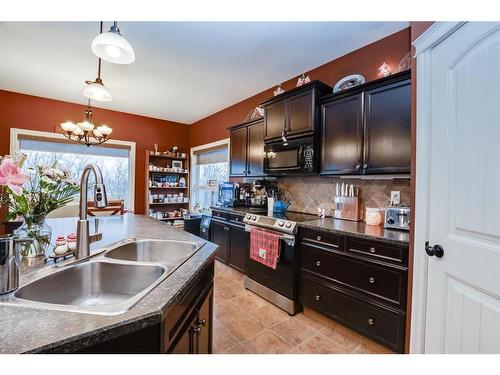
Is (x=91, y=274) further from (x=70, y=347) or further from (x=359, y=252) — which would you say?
(x=359, y=252)

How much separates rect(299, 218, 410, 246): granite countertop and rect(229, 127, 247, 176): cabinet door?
157 cm

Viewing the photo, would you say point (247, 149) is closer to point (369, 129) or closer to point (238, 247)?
point (238, 247)

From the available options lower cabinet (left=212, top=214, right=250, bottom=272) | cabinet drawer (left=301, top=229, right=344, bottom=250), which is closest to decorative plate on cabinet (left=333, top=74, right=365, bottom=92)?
cabinet drawer (left=301, top=229, right=344, bottom=250)

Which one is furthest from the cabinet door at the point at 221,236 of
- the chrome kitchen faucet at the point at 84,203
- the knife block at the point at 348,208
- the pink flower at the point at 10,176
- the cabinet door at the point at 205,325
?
the pink flower at the point at 10,176

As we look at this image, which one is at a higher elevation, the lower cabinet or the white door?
the white door

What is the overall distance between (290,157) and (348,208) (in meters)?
0.85

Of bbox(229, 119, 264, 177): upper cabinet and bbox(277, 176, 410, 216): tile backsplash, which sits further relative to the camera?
bbox(229, 119, 264, 177): upper cabinet

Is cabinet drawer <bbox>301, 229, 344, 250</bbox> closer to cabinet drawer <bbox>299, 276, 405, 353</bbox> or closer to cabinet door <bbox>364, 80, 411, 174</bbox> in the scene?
cabinet drawer <bbox>299, 276, 405, 353</bbox>

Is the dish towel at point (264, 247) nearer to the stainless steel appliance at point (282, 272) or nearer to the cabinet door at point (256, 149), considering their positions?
the stainless steel appliance at point (282, 272)

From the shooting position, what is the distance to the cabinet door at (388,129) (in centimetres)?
179

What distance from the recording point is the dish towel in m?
2.29

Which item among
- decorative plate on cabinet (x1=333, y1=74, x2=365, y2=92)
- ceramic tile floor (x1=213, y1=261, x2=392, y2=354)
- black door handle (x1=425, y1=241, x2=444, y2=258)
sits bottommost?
ceramic tile floor (x1=213, y1=261, x2=392, y2=354)

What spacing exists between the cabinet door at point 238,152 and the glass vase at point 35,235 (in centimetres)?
245
